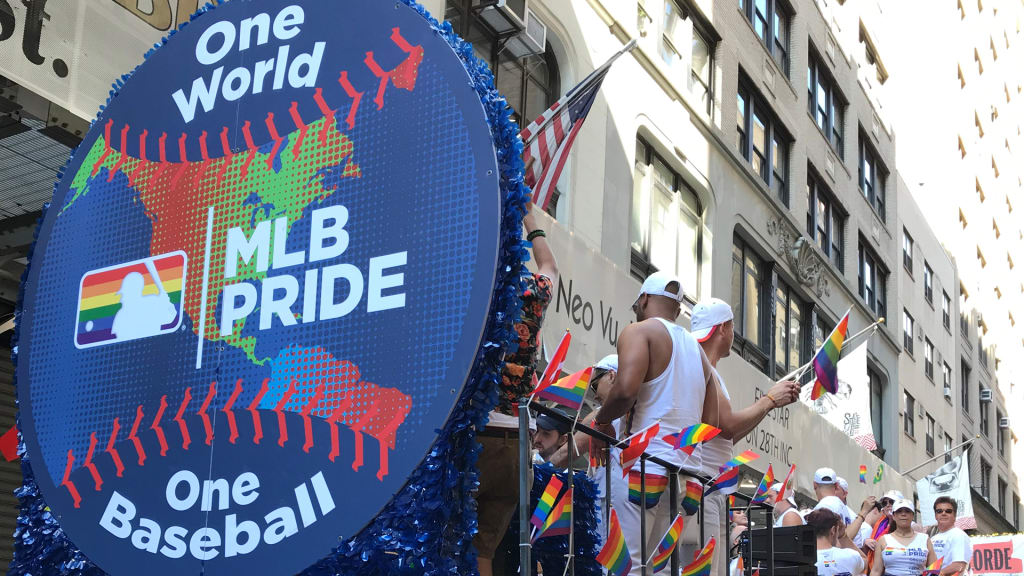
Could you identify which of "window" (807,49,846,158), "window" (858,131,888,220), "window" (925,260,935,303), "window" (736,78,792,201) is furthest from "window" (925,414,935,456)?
"window" (736,78,792,201)

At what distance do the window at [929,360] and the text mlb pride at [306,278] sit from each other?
33894 millimetres

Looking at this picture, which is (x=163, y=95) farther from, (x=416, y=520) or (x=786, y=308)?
(x=786, y=308)

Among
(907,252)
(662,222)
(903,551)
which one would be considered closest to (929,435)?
(907,252)

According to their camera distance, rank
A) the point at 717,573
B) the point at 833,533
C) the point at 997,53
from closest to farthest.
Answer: the point at 717,573, the point at 833,533, the point at 997,53

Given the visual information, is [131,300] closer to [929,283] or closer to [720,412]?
[720,412]

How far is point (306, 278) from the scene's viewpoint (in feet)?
11.3

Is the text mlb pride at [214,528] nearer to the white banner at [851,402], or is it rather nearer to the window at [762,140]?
the white banner at [851,402]

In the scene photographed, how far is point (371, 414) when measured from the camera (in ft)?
10.6

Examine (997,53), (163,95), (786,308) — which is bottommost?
(163,95)

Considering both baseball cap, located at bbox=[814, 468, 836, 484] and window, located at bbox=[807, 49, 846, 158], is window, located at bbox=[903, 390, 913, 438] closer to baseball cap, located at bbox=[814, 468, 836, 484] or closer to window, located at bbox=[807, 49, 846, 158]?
window, located at bbox=[807, 49, 846, 158]

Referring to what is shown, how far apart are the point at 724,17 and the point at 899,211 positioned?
14.6m

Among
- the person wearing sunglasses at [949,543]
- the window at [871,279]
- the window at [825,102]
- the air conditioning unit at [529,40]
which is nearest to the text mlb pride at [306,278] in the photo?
Result: the person wearing sunglasses at [949,543]

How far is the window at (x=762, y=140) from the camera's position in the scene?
828 inches

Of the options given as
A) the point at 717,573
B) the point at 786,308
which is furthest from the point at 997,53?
the point at 717,573
